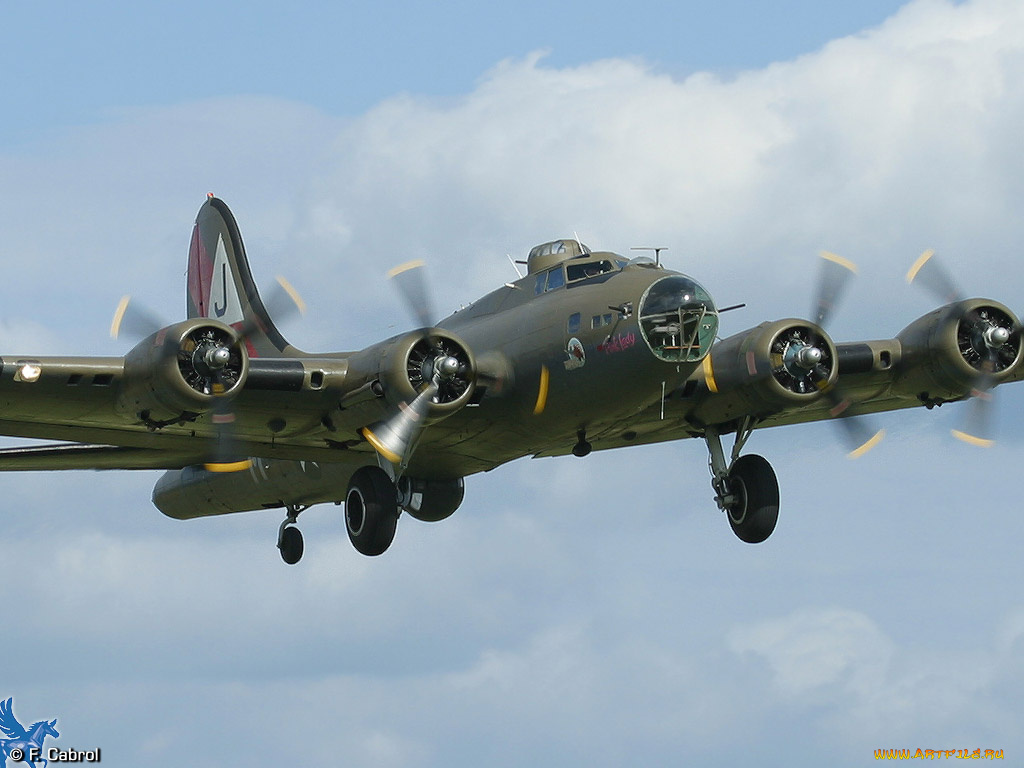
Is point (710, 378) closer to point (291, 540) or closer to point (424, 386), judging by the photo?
point (424, 386)

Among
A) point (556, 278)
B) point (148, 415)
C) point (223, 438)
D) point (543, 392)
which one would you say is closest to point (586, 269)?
point (556, 278)

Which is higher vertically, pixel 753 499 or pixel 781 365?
pixel 781 365

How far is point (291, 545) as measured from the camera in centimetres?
3112

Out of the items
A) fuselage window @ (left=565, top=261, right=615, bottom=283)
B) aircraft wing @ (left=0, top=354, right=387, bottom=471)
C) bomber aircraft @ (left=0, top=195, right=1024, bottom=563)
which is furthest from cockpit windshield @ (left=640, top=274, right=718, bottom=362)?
aircraft wing @ (left=0, top=354, right=387, bottom=471)

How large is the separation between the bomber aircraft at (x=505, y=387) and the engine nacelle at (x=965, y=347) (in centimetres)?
3

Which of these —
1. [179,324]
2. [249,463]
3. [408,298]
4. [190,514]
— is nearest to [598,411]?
[408,298]

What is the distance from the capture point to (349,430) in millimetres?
25219

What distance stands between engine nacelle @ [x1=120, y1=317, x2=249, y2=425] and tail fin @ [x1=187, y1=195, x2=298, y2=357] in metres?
8.80

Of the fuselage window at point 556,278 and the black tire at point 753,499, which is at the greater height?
the fuselage window at point 556,278

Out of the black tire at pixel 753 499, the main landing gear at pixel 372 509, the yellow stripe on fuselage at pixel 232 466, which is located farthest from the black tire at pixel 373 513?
the black tire at pixel 753 499

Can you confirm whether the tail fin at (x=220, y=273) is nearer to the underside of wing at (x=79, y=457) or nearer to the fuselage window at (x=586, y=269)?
the underside of wing at (x=79, y=457)

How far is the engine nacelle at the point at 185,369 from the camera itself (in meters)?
22.7

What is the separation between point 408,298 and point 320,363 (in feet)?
5.85

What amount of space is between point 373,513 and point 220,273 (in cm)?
983
